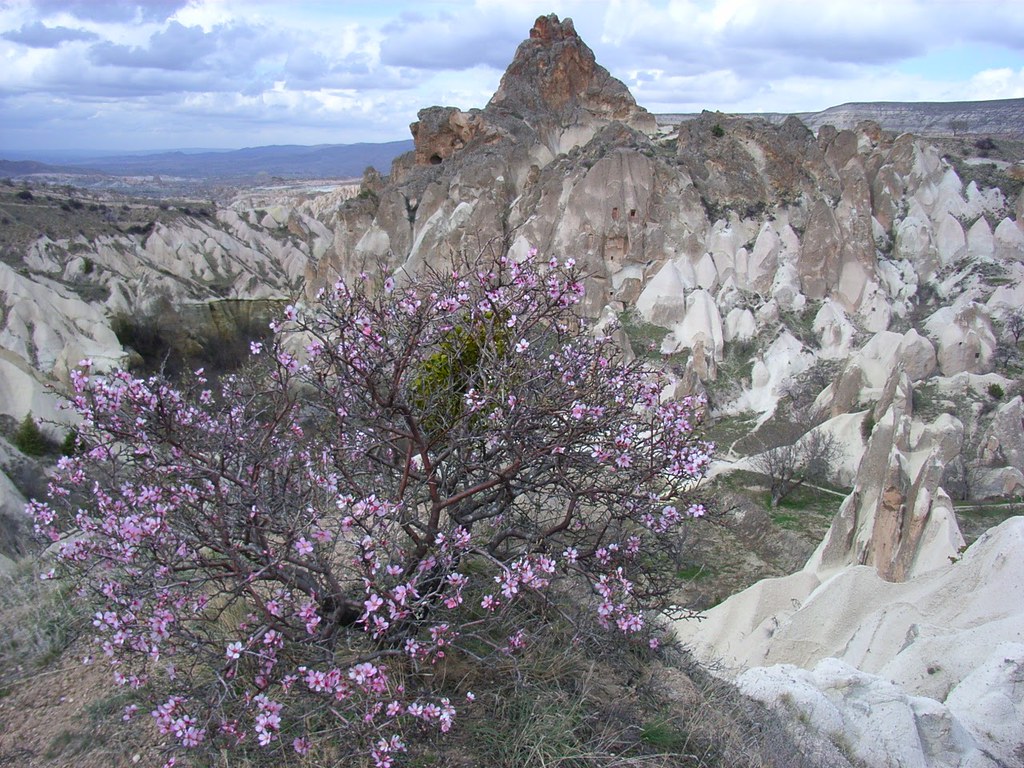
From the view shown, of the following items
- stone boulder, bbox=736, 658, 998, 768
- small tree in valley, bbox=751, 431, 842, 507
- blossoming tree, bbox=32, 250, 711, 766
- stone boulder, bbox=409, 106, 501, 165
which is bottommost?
small tree in valley, bbox=751, 431, 842, 507

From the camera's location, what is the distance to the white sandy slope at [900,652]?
529 cm

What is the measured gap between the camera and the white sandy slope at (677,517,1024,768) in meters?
5.29

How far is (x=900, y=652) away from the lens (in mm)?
7922

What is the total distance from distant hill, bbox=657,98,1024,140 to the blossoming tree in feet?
175

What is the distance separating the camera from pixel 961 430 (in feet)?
50.3

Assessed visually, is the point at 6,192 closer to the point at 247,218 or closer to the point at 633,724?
the point at 247,218

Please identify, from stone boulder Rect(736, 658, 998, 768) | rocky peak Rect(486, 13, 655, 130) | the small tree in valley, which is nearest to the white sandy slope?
stone boulder Rect(736, 658, 998, 768)

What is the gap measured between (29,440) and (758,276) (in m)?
22.8

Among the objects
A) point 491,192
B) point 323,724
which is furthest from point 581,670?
point 491,192

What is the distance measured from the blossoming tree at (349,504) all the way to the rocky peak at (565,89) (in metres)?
31.8

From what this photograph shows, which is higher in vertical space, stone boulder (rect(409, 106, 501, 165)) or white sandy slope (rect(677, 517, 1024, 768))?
stone boulder (rect(409, 106, 501, 165))

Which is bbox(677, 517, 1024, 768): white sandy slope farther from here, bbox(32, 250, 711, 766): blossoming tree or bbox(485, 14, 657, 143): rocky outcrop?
bbox(485, 14, 657, 143): rocky outcrop

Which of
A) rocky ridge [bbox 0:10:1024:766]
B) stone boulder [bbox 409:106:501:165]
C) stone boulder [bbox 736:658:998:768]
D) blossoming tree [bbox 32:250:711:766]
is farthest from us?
stone boulder [bbox 409:106:501:165]

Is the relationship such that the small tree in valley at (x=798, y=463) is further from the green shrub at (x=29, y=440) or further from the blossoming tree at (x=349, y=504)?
the green shrub at (x=29, y=440)
